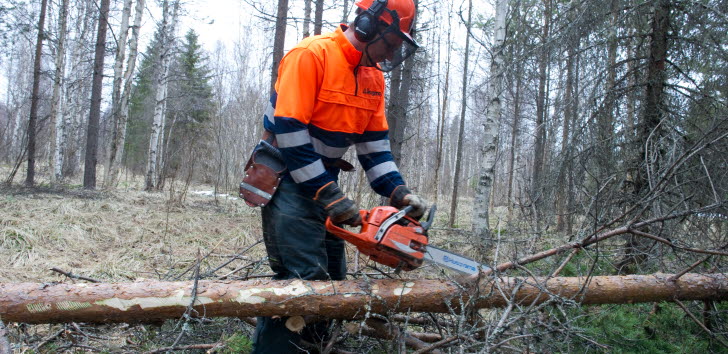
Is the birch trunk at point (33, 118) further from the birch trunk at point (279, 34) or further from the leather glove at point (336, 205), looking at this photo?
the leather glove at point (336, 205)

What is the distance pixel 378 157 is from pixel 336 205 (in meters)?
0.66

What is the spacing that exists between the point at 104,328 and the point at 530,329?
2.61 meters

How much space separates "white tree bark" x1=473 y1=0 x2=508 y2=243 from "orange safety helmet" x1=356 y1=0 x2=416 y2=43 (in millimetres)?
5042

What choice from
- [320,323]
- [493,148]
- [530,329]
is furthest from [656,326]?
[493,148]

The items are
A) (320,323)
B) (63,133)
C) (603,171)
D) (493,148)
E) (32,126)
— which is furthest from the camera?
(63,133)

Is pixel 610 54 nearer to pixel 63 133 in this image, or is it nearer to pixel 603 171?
pixel 603 171

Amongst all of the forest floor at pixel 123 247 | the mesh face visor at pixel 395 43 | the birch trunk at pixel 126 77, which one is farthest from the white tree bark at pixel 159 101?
the mesh face visor at pixel 395 43

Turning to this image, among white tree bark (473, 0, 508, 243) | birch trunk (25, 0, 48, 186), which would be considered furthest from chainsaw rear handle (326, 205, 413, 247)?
birch trunk (25, 0, 48, 186)

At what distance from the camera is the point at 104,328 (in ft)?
9.25

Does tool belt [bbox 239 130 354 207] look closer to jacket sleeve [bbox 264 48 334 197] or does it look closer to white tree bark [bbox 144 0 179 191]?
jacket sleeve [bbox 264 48 334 197]

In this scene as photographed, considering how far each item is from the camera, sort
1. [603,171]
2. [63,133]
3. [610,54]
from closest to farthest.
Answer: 1. [603,171]
2. [610,54]
3. [63,133]

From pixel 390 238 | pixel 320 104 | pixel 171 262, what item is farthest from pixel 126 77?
pixel 390 238

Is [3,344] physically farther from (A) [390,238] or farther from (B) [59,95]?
(B) [59,95]

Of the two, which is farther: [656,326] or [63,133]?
[63,133]
